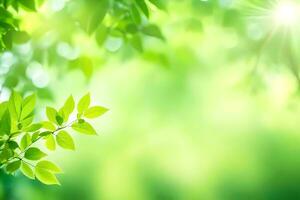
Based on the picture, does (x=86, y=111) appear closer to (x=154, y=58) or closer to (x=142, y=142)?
(x=154, y=58)

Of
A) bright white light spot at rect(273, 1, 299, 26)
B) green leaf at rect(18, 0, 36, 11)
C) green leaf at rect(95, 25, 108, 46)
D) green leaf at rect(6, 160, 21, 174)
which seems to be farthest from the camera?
bright white light spot at rect(273, 1, 299, 26)

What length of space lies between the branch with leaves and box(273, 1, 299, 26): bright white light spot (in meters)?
1.58

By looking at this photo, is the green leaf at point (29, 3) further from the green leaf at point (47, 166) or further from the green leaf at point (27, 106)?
the green leaf at point (47, 166)

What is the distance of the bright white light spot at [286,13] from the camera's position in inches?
95.0

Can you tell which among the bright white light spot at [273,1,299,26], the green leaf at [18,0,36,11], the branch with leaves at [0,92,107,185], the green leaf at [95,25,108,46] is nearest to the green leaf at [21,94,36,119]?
the branch with leaves at [0,92,107,185]

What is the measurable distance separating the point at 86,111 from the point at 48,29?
3.05 ft

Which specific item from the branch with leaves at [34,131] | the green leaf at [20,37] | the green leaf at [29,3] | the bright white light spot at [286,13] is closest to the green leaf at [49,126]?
the branch with leaves at [34,131]

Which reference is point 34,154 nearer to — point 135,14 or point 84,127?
point 84,127

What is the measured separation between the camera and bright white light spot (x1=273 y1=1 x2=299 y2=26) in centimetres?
241

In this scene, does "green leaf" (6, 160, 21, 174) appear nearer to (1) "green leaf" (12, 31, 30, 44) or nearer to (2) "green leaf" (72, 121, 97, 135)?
(2) "green leaf" (72, 121, 97, 135)

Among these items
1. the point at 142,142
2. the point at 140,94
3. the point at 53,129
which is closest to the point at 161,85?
the point at 140,94

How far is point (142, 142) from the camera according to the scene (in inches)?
371

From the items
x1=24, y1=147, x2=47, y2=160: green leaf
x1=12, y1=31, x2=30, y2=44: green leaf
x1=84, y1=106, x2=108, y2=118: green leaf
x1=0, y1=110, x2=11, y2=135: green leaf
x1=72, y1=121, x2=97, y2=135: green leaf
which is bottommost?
x1=24, y1=147, x2=47, y2=160: green leaf

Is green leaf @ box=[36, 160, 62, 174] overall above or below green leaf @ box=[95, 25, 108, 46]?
below
